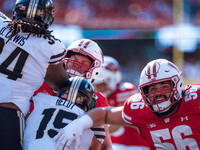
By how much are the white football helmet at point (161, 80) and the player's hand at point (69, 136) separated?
1.81ft

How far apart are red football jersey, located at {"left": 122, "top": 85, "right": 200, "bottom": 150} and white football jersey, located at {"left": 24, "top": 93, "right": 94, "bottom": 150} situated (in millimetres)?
450

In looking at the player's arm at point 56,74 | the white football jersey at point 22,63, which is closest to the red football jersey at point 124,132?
the player's arm at point 56,74

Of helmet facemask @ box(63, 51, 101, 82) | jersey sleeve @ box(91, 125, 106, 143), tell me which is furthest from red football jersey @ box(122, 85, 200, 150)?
helmet facemask @ box(63, 51, 101, 82)

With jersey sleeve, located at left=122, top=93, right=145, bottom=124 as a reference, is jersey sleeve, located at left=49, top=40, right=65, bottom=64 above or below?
above

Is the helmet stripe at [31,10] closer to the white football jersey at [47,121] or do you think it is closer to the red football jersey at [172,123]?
the white football jersey at [47,121]

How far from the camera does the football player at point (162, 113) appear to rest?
8.35ft

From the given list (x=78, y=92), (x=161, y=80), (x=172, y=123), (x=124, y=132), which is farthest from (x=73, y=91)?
(x=124, y=132)

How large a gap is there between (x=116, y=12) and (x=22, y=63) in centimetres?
848

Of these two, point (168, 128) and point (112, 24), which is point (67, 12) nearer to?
point (112, 24)

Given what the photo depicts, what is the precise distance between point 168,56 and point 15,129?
23.6ft

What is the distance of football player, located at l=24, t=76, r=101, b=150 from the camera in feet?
7.30

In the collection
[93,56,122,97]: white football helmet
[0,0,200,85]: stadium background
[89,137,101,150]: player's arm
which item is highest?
[0,0,200,85]: stadium background

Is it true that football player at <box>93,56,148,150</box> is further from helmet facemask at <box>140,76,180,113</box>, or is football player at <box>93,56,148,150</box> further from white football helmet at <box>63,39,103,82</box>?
helmet facemask at <box>140,76,180,113</box>

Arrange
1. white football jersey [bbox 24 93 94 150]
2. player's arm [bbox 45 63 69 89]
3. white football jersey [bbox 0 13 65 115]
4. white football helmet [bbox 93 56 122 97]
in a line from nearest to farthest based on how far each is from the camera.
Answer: white football jersey [bbox 24 93 94 150], white football jersey [bbox 0 13 65 115], player's arm [bbox 45 63 69 89], white football helmet [bbox 93 56 122 97]
